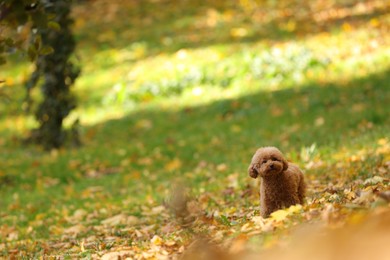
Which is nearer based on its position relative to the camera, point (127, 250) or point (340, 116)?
point (127, 250)

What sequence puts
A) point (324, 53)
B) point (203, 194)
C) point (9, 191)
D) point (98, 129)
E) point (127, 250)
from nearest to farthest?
point (127, 250)
point (203, 194)
point (9, 191)
point (98, 129)
point (324, 53)

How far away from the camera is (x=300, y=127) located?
13531 mm

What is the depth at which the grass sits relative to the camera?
909 cm

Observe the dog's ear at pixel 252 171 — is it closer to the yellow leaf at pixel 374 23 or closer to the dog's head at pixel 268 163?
the dog's head at pixel 268 163

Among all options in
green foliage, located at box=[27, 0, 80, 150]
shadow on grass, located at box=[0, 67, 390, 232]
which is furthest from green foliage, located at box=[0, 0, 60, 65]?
green foliage, located at box=[27, 0, 80, 150]

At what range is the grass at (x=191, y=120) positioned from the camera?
29.8 feet

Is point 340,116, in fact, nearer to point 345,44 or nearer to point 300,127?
point 300,127

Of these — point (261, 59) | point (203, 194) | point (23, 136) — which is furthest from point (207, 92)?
point (203, 194)

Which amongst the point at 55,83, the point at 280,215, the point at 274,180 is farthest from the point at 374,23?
the point at 280,215

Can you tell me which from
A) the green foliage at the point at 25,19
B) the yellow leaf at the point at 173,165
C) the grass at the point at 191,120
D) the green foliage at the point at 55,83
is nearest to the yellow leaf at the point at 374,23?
the grass at the point at 191,120

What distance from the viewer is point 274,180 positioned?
6.44 m

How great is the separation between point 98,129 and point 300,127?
4689 millimetres

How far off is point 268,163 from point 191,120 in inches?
373

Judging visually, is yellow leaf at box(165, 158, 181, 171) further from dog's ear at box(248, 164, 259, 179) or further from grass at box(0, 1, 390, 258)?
dog's ear at box(248, 164, 259, 179)
